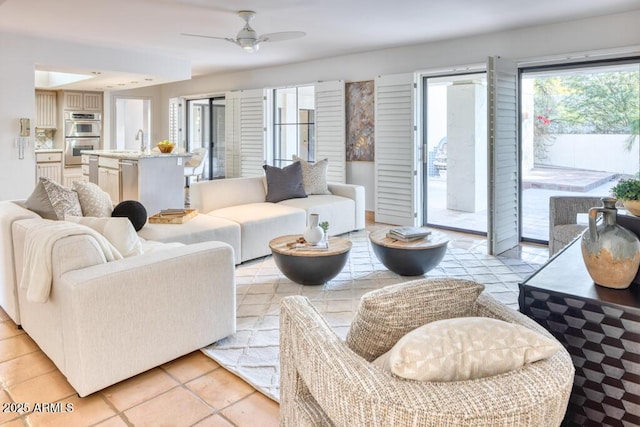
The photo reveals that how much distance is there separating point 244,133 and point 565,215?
5.88 metres

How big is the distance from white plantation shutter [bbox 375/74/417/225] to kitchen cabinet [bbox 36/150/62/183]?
19.5 feet

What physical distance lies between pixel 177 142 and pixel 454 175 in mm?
5971

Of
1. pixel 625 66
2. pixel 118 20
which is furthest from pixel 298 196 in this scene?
pixel 625 66

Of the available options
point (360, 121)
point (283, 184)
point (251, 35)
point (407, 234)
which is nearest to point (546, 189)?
point (407, 234)

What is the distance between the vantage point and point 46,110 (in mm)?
8562

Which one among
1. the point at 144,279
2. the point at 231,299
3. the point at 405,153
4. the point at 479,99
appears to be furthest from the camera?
the point at 479,99

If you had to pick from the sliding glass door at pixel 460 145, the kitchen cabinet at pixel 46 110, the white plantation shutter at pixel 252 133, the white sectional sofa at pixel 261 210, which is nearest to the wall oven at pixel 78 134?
the kitchen cabinet at pixel 46 110

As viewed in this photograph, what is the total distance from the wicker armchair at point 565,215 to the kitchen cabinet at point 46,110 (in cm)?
874

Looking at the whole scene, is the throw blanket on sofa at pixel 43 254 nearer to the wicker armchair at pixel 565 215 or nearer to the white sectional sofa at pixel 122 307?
the white sectional sofa at pixel 122 307

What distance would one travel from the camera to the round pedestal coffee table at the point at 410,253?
12.0ft

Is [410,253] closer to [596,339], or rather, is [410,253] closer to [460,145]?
[596,339]

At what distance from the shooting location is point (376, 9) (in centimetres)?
432

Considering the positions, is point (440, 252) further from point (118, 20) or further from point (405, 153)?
point (118, 20)

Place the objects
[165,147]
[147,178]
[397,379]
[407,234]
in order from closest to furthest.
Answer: [397,379]
[407,234]
[147,178]
[165,147]
